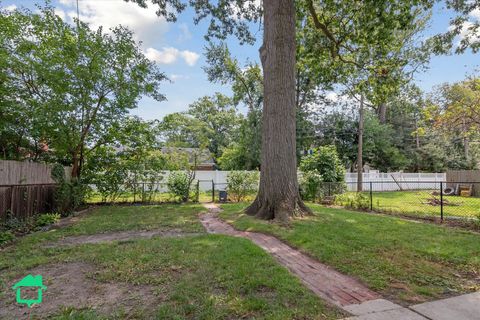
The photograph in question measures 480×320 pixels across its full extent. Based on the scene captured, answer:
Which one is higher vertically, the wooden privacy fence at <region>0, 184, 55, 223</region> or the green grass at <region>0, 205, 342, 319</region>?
the wooden privacy fence at <region>0, 184, 55, 223</region>

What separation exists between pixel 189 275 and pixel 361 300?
192cm

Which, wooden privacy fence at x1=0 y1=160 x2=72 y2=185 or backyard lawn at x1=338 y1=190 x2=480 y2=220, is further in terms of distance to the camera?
backyard lawn at x1=338 y1=190 x2=480 y2=220

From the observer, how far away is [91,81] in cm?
887

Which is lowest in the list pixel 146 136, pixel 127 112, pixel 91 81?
pixel 146 136

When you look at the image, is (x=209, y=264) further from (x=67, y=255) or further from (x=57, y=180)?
(x=57, y=180)

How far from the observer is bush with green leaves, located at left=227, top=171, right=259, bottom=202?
40.8 feet

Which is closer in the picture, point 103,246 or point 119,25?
point 103,246

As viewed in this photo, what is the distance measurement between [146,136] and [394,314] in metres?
10.3

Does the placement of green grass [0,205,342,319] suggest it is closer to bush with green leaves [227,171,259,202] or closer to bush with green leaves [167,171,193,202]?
bush with green leaves [167,171,193,202]

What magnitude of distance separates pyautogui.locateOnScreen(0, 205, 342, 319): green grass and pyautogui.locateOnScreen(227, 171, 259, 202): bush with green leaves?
23.5 feet

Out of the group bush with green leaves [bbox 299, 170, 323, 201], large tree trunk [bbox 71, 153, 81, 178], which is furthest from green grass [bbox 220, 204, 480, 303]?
large tree trunk [bbox 71, 153, 81, 178]

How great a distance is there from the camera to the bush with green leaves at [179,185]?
11766 mm

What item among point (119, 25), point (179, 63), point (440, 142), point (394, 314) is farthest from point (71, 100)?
point (440, 142)

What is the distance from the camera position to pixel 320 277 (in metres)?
3.37
